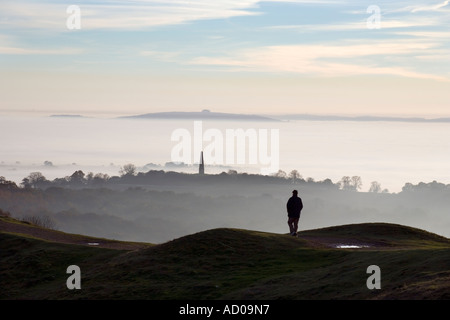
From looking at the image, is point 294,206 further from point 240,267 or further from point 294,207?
point 240,267

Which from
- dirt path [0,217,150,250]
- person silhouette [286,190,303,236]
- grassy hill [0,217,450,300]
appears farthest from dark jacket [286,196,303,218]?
dirt path [0,217,150,250]

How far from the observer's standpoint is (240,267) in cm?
3766

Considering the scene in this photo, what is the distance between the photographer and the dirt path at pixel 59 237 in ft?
170

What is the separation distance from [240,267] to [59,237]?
21.8 metres

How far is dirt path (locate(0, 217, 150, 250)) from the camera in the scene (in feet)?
170

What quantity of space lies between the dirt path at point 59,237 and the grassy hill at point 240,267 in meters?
1.13

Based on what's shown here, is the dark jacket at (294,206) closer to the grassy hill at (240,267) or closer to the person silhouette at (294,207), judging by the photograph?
the person silhouette at (294,207)

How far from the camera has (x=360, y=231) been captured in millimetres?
50094

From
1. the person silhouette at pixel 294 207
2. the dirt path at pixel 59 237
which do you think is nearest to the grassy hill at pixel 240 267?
the dirt path at pixel 59 237

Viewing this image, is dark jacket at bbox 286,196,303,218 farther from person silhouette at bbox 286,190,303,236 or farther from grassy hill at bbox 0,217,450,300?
grassy hill at bbox 0,217,450,300

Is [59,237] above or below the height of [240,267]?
above

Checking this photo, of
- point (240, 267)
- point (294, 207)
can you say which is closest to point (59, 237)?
point (294, 207)
